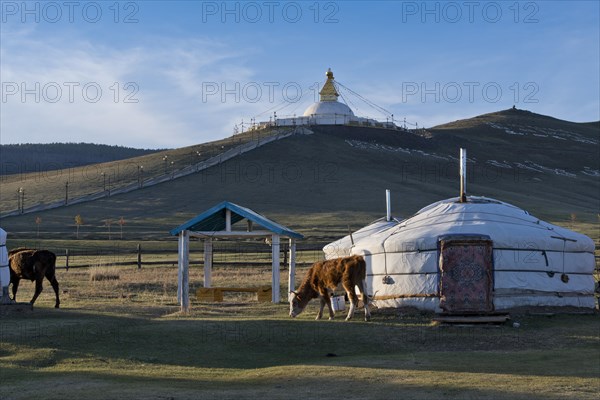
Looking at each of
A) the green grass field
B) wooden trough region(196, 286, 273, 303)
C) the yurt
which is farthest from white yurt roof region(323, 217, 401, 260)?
the green grass field

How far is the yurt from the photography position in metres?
19.4

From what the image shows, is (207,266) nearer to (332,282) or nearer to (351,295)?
(332,282)

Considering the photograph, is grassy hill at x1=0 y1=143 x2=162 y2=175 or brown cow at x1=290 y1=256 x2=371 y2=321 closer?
brown cow at x1=290 y1=256 x2=371 y2=321

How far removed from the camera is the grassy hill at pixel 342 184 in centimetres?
5872

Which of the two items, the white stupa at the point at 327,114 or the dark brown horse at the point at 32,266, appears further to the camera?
the white stupa at the point at 327,114

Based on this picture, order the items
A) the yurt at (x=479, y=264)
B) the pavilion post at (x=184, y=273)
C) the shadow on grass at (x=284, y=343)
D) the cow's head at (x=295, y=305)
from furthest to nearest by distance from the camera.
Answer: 1. the pavilion post at (x=184, y=273)
2. the cow's head at (x=295, y=305)
3. the yurt at (x=479, y=264)
4. the shadow on grass at (x=284, y=343)

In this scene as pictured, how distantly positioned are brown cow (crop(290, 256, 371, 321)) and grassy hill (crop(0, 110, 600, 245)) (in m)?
29.7

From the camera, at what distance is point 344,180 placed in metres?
73.2

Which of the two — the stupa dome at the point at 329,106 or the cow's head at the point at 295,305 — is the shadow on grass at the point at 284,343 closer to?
the cow's head at the point at 295,305

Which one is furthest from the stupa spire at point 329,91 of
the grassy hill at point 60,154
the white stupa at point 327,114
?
the grassy hill at point 60,154

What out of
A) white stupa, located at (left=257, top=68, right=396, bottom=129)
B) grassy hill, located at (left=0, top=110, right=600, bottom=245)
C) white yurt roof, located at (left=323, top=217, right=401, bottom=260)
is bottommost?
white yurt roof, located at (left=323, top=217, right=401, bottom=260)

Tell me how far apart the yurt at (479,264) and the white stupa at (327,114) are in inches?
3031

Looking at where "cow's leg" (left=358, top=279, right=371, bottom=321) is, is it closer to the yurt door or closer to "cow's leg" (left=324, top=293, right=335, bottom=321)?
"cow's leg" (left=324, top=293, right=335, bottom=321)

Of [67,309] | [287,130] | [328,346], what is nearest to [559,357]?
[328,346]
